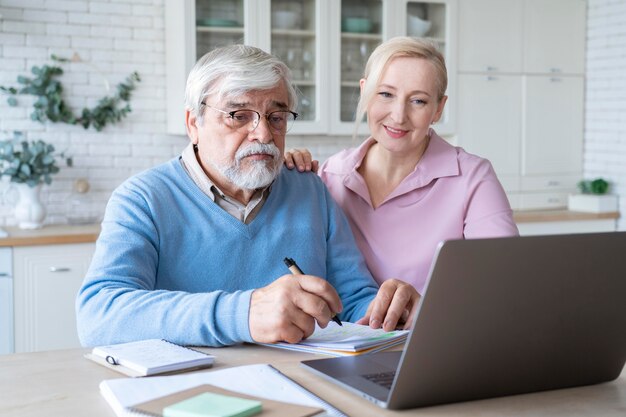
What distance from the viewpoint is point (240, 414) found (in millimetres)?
1133

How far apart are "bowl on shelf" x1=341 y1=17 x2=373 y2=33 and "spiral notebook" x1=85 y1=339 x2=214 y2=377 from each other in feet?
11.5

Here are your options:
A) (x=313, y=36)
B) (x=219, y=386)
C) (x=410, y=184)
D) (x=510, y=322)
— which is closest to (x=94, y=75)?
(x=313, y=36)

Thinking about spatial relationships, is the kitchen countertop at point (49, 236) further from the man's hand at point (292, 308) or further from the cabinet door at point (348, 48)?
the man's hand at point (292, 308)

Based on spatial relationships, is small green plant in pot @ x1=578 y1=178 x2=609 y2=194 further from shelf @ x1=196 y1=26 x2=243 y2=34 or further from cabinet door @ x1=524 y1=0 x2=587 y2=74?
shelf @ x1=196 y1=26 x2=243 y2=34

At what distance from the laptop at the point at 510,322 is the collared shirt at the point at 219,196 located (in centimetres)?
82

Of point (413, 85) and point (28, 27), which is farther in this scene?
point (28, 27)

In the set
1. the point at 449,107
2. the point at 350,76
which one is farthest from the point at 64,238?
the point at 449,107

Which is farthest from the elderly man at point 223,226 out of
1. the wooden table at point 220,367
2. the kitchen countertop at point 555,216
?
the kitchen countertop at point 555,216

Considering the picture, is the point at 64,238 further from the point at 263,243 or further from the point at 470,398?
the point at 470,398

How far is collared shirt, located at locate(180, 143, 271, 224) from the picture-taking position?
2135 mm

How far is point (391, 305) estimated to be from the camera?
1.78 metres

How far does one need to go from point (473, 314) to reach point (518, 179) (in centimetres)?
428

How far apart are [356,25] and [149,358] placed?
367 centimetres

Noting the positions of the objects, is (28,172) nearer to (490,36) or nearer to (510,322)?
(490,36)
